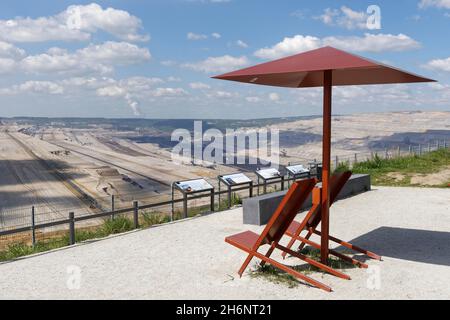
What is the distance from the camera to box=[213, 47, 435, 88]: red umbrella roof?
5.00m

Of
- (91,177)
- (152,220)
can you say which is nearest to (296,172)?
(152,220)

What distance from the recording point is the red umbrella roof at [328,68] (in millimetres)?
5000

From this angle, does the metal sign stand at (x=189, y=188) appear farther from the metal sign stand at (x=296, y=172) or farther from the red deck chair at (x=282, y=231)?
the red deck chair at (x=282, y=231)

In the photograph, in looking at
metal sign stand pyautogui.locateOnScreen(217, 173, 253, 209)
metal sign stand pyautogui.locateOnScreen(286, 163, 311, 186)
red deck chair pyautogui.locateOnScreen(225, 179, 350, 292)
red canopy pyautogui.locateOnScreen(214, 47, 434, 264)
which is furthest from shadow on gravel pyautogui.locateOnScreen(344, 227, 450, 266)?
metal sign stand pyautogui.locateOnScreen(286, 163, 311, 186)

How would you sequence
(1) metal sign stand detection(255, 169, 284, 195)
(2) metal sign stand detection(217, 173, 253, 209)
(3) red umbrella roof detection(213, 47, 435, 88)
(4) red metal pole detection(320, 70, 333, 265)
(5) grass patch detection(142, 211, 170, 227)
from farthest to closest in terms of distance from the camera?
(1) metal sign stand detection(255, 169, 284, 195)
(2) metal sign stand detection(217, 173, 253, 209)
(5) grass patch detection(142, 211, 170, 227)
(4) red metal pole detection(320, 70, 333, 265)
(3) red umbrella roof detection(213, 47, 435, 88)

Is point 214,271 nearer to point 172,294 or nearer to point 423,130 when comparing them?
point 172,294

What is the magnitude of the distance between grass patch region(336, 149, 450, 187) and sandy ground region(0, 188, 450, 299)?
6379 mm

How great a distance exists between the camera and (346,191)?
1262 centimetres

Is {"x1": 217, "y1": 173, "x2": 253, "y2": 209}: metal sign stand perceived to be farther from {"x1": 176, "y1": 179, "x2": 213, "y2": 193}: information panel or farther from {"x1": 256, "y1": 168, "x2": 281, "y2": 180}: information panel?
{"x1": 256, "y1": 168, "x2": 281, "y2": 180}: information panel

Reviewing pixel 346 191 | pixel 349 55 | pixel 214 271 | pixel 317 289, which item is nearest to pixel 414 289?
pixel 317 289

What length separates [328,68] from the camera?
4906mm

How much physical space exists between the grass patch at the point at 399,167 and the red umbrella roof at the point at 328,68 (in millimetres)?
9611

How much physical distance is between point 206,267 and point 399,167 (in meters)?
14.3

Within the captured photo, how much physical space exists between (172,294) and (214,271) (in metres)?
0.98
